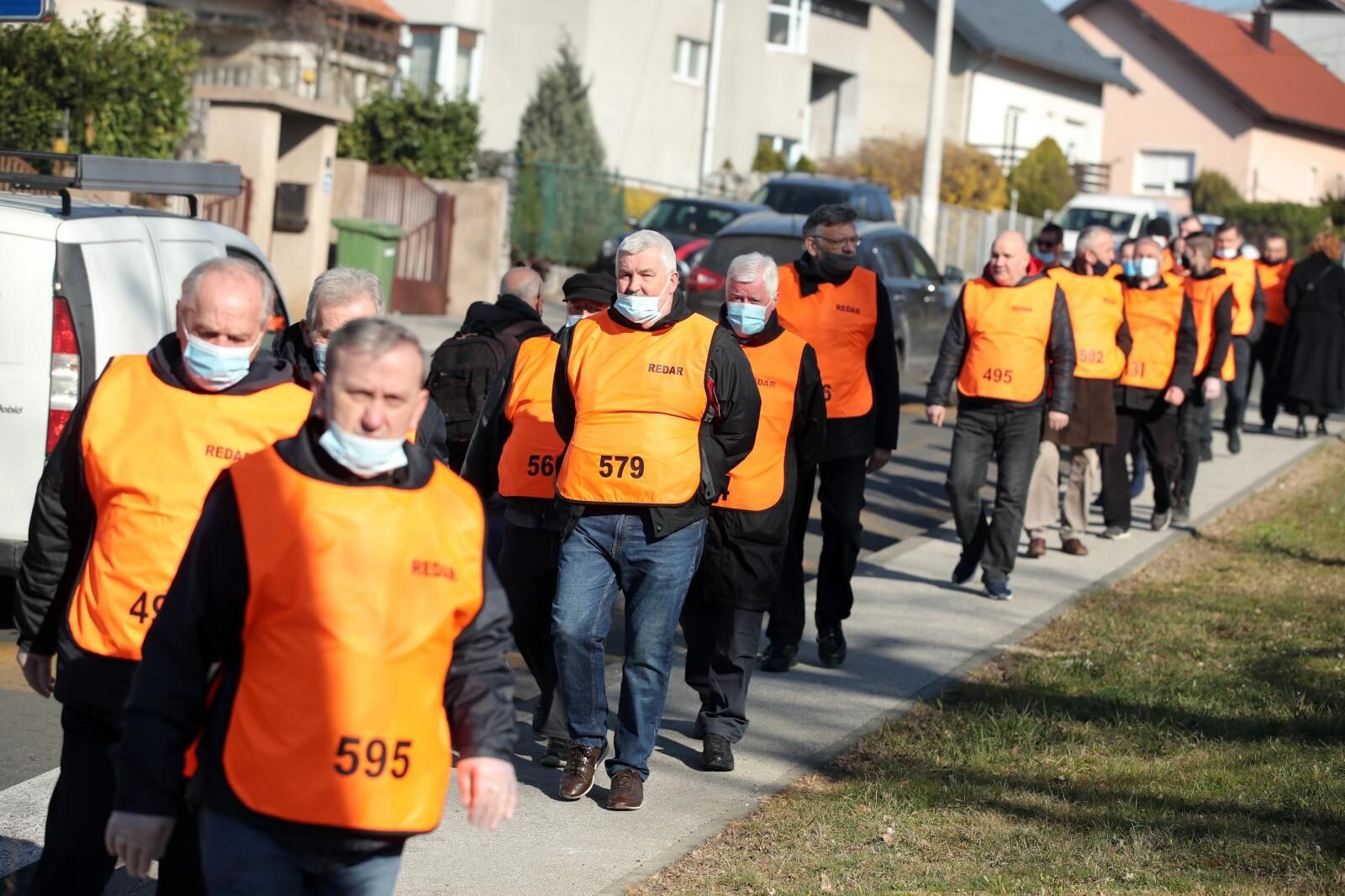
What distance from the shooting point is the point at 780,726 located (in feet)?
23.7

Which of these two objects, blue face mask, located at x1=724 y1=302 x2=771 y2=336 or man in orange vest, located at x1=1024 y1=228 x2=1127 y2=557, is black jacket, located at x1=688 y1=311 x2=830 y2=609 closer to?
blue face mask, located at x1=724 y1=302 x2=771 y2=336

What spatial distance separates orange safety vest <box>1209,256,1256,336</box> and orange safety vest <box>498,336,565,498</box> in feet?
36.9

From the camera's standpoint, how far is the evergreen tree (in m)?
35.8

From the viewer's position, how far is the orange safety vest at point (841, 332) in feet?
26.9

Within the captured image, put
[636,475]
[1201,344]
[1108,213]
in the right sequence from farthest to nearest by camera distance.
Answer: [1108,213], [1201,344], [636,475]

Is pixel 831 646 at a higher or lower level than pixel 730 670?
lower

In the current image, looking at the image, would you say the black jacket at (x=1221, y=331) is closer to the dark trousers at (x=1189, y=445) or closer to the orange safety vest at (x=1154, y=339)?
the dark trousers at (x=1189, y=445)

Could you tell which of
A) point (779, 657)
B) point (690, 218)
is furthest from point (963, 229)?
point (779, 657)

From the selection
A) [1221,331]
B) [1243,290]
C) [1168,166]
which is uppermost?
[1168,166]

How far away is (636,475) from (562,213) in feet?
83.4

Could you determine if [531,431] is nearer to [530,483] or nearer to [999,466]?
[530,483]

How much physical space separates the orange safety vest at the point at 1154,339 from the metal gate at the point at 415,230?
14212 mm

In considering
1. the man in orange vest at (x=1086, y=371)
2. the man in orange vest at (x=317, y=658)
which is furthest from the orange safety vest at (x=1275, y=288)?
the man in orange vest at (x=317, y=658)

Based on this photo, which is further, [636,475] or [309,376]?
[636,475]
